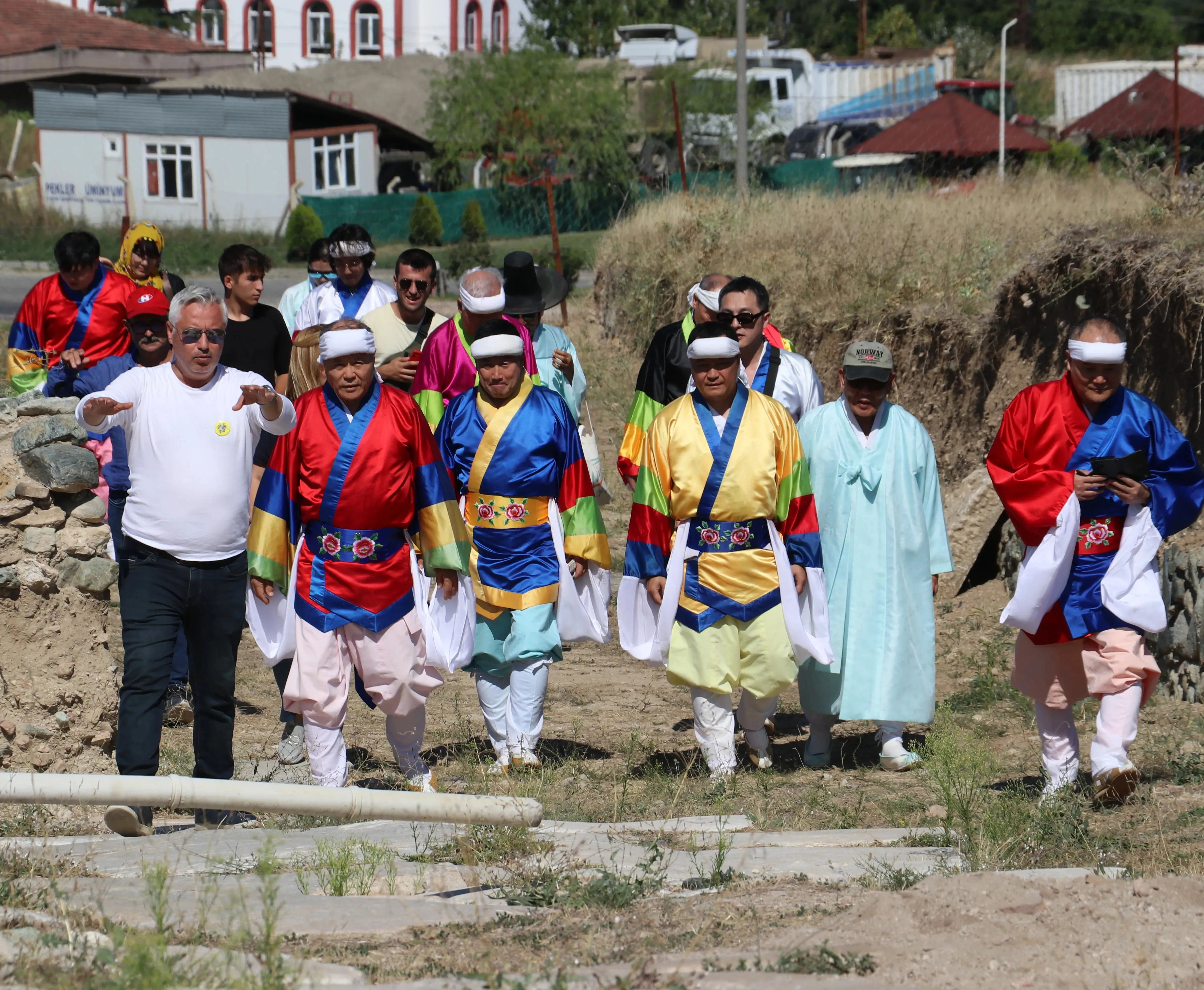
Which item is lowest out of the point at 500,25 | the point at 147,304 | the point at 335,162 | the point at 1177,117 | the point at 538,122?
the point at 147,304

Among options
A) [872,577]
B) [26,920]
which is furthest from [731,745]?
[26,920]

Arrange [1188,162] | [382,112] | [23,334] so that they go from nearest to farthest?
[23,334], [1188,162], [382,112]

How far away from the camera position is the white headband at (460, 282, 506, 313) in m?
6.73

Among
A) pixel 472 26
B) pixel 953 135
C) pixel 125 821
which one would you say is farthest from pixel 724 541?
pixel 472 26

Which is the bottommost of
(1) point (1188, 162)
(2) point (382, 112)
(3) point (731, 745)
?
(3) point (731, 745)

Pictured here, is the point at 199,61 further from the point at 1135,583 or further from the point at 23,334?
the point at 1135,583

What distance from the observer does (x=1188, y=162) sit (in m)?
20.9

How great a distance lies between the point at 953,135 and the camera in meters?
27.0

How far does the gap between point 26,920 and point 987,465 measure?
12.5 feet

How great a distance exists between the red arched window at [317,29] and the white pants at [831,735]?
51251 millimetres

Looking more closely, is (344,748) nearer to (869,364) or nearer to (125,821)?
(125,821)

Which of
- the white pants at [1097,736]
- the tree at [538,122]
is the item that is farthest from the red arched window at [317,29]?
the white pants at [1097,736]

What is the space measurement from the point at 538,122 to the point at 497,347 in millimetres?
33858

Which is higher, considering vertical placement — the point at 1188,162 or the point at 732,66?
the point at 732,66
